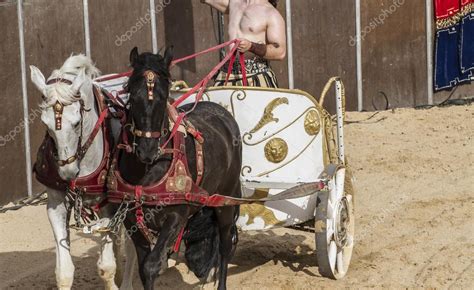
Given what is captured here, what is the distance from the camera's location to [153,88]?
20.4 ft

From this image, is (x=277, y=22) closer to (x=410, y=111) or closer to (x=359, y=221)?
(x=359, y=221)

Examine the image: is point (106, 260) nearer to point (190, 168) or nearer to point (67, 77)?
point (190, 168)

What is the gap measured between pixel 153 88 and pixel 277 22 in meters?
2.42

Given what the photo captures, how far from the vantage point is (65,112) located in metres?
6.35

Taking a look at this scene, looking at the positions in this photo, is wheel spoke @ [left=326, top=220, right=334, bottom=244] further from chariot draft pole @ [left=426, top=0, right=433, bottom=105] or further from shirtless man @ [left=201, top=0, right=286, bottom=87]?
chariot draft pole @ [left=426, top=0, right=433, bottom=105]

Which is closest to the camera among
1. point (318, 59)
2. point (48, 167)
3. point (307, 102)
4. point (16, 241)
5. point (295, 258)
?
point (48, 167)

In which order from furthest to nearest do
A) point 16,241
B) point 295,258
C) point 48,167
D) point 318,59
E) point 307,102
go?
point 318,59
point 16,241
point 295,258
point 307,102
point 48,167

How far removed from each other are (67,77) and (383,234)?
4.06m

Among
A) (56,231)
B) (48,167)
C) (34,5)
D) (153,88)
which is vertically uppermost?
(34,5)

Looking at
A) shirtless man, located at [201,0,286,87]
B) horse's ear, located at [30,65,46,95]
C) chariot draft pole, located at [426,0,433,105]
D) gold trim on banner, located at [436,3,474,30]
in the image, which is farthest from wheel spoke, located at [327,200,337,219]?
gold trim on banner, located at [436,3,474,30]

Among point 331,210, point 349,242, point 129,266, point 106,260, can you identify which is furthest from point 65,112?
point 349,242

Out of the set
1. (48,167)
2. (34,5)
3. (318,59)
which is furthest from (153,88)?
(318,59)

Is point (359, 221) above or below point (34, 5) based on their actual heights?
below

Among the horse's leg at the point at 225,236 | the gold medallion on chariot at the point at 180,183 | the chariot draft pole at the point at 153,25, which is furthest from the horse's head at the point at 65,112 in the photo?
the chariot draft pole at the point at 153,25
